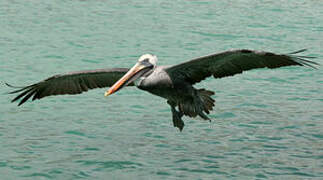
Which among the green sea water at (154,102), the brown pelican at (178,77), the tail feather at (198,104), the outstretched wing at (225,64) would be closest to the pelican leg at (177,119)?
the brown pelican at (178,77)

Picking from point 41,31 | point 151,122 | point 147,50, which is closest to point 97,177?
point 151,122

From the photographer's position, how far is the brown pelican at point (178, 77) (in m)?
9.48

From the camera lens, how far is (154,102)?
14609 millimetres

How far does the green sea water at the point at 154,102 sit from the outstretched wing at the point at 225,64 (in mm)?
1666

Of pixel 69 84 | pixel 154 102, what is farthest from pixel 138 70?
pixel 154 102

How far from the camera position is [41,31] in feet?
65.2

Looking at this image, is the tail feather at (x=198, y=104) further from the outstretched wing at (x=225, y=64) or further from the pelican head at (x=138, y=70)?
the pelican head at (x=138, y=70)

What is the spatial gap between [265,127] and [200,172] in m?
2.68

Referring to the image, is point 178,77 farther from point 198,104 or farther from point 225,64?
point 225,64

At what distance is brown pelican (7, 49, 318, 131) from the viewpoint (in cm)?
948

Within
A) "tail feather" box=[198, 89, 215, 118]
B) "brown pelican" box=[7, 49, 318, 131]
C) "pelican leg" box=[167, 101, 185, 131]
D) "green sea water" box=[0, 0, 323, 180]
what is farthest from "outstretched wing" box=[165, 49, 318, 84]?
"green sea water" box=[0, 0, 323, 180]

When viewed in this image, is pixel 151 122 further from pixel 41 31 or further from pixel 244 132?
pixel 41 31

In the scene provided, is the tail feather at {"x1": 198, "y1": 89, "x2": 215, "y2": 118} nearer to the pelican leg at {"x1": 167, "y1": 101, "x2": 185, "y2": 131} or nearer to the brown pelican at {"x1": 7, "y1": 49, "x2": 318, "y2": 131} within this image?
the brown pelican at {"x1": 7, "y1": 49, "x2": 318, "y2": 131}

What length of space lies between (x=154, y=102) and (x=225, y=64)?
4806mm
